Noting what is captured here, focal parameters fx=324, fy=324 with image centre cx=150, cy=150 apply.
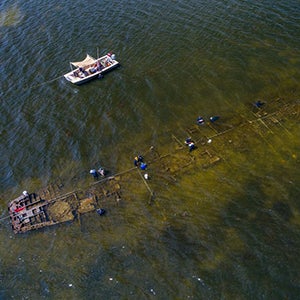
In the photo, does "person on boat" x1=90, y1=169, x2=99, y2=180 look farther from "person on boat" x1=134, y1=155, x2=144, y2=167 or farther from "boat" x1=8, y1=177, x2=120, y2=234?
"person on boat" x1=134, y1=155, x2=144, y2=167

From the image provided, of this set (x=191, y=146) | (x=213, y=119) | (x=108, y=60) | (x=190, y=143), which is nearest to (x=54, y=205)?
(x=191, y=146)

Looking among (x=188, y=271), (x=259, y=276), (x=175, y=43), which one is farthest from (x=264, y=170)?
(x=175, y=43)

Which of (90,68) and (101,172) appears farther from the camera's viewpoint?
(90,68)

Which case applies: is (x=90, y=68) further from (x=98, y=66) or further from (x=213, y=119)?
(x=213, y=119)

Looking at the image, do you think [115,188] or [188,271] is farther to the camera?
[115,188]

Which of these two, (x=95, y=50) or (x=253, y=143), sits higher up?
(x=95, y=50)

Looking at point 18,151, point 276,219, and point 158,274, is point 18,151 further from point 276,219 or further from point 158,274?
point 276,219

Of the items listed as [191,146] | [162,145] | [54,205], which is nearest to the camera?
[54,205]
